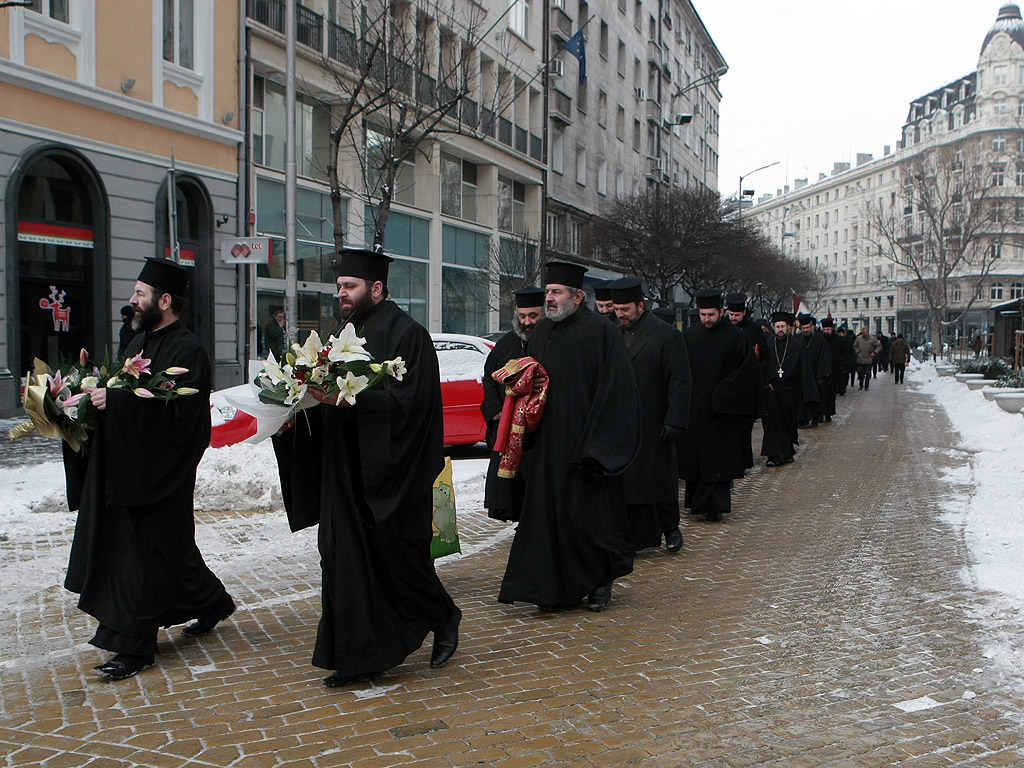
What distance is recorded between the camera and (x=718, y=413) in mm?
9281

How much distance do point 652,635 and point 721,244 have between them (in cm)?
3167

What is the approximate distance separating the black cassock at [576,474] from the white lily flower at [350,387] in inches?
76.7

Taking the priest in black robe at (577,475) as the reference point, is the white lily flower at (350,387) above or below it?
above

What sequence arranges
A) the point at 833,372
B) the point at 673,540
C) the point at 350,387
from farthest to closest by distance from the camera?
the point at 833,372, the point at 673,540, the point at 350,387

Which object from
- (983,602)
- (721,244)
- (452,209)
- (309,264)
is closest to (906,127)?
(721,244)

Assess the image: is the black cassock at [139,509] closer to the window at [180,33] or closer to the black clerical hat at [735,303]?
the black clerical hat at [735,303]

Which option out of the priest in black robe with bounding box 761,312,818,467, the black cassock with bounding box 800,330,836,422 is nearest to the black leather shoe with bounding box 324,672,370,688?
the priest in black robe with bounding box 761,312,818,467

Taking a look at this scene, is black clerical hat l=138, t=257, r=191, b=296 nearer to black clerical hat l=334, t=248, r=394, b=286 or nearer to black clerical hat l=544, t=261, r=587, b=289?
black clerical hat l=334, t=248, r=394, b=286

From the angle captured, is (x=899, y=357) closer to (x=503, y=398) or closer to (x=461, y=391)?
(x=461, y=391)

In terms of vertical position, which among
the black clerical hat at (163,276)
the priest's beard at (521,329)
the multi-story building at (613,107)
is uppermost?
the multi-story building at (613,107)

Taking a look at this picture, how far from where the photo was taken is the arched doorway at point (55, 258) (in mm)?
15953

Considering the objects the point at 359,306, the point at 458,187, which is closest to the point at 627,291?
the point at 359,306

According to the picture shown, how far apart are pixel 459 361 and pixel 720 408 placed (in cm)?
465

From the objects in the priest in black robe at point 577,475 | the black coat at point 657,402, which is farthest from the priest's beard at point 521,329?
the priest in black robe at point 577,475
